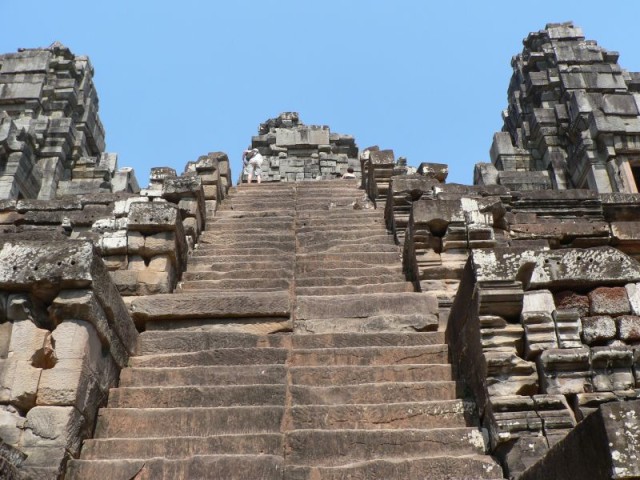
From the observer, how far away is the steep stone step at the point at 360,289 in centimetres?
801

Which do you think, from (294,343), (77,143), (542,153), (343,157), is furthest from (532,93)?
(294,343)

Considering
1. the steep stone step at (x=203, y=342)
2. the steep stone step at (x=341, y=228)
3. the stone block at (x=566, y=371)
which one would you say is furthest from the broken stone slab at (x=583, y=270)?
the steep stone step at (x=341, y=228)

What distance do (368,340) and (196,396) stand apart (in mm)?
1767

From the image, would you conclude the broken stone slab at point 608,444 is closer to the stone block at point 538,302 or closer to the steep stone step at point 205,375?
the stone block at point 538,302

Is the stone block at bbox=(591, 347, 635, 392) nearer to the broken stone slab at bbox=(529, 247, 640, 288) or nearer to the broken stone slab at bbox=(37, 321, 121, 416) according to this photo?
the broken stone slab at bbox=(529, 247, 640, 288)

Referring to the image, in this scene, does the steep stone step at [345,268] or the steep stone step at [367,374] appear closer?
the steep stone step at [367,374]

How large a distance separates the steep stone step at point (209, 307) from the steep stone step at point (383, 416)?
5.88 ft

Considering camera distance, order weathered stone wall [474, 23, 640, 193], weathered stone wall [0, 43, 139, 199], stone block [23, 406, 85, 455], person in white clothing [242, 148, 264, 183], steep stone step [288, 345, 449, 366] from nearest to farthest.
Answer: stone block [23, 406, 85, 455], steep stone step [288, 345, 449, 366], person in white clothing [242, 148, 264, 183], weathered stone wall [474, 23, 640, 193], weathered stone wall [0, 43, 139, 199]

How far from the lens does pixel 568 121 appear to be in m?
20.7

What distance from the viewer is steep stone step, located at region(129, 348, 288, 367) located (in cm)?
629

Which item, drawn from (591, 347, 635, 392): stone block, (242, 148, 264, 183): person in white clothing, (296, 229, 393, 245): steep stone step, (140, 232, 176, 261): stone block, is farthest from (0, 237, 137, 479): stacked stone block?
(242, 148, 264, 183): person in white clothing

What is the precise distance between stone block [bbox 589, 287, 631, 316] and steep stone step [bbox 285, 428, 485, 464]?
4.38 feet

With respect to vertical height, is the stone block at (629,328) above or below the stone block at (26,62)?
below

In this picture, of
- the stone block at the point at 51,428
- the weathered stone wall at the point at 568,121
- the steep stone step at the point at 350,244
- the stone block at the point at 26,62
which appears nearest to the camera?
the stone block at the point at 51,428
